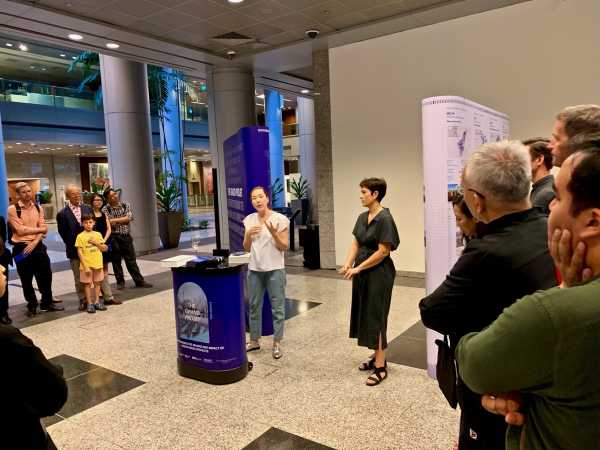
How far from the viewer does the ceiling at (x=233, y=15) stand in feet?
18.0

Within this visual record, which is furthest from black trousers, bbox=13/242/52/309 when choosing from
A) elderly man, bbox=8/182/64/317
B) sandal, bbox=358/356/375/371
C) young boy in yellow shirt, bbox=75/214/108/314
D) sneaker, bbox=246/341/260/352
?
sandal, bbox=358/356/375/371

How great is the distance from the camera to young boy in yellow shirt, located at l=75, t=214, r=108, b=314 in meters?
5.48

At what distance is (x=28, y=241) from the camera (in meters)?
5.45

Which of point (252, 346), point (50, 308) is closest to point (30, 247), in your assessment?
point (50, 308)

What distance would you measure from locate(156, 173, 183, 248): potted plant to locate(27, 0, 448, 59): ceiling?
4785 mm

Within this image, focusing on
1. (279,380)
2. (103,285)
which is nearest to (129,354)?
(279,380)

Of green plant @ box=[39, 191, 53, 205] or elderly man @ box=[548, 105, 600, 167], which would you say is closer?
elderly man @ box=[548, 105, 600, 167]

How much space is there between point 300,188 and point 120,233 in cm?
818

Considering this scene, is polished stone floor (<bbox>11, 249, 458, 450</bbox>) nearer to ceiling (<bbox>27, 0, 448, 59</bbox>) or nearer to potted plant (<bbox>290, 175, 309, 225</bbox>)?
ceiling (<bbox>27, 0, 448, 59</bbox>)

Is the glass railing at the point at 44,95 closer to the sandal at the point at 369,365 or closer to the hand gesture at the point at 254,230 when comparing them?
the hand gesture at the point at 254,230

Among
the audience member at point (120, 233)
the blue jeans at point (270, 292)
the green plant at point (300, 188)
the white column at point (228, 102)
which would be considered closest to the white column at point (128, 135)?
the white column at point (228, 102)

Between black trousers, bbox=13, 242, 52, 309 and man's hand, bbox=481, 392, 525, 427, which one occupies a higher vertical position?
man's hand, bbox=481, 392, 525, 427

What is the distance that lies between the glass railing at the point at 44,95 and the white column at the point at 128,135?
8.20 meters

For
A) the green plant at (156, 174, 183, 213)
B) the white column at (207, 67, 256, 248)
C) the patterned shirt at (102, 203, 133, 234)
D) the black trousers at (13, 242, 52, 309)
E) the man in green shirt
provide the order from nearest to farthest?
the man in green shirt → the black trousers at (13, 242, 52, 309) → the patterned shirt at (102, 203, 133, 234) → the white column at (207, 67, 256, 248) → the green plant at (156, 174, 183, 213)
